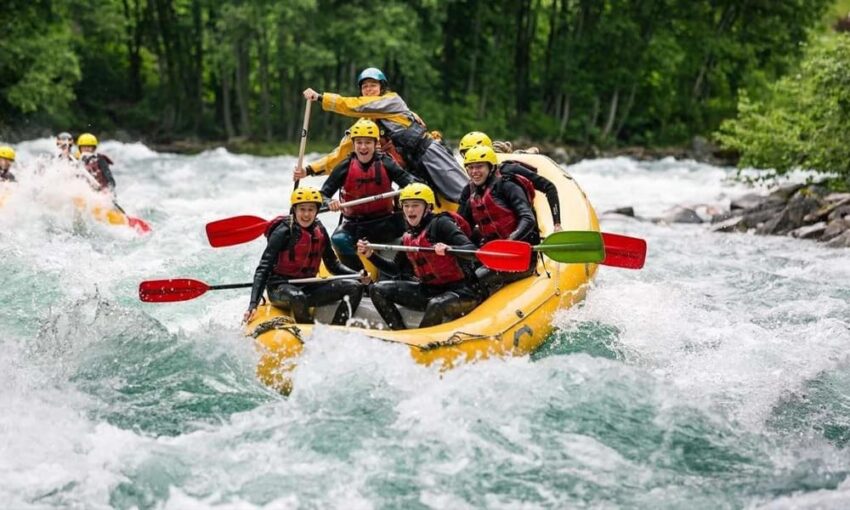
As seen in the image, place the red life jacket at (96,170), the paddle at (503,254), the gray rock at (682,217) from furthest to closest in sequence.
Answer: the gray rock at (682,217)
the red life jacket at (96,170)
the paddle at (503,254)

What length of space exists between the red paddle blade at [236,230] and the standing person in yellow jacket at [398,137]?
2.06 ft

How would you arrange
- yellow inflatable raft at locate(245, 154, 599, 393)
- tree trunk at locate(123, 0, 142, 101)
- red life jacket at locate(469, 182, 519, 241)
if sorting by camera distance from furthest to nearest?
tree trunk at locate(123, 0, 142, 101) < red life jacket at locate(469, 182, 519, 241) < yellow inflatable raft at locate(245, 154, 599, 393)

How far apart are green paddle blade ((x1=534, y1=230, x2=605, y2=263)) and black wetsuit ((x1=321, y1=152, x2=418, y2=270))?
1.27 metres

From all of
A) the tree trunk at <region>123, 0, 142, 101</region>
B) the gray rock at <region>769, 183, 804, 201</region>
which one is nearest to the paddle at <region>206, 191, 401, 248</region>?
the gray rock at <region>769, 183, 804, 201</region>

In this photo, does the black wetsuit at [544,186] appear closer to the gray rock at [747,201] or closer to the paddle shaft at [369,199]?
the paddle shaft at [369,199]

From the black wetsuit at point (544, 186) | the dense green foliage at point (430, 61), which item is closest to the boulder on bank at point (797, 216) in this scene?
the black wetsuit at point (544, 186)

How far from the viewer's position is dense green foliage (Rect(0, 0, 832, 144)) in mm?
23188

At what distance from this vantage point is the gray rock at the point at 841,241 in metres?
10.9

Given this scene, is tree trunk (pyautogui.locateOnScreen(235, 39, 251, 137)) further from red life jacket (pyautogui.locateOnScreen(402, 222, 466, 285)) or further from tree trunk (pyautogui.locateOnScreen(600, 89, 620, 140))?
red life jacket (pyautogui.locateOnScreen(402, 222, 466, 285))

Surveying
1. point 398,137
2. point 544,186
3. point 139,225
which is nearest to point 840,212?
point 544,186

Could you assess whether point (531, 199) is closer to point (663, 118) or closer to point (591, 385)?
point (591, 385)

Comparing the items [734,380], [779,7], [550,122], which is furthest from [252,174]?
[779,7]

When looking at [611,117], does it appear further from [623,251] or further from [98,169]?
[623,251]

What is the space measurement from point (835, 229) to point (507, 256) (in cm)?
692
